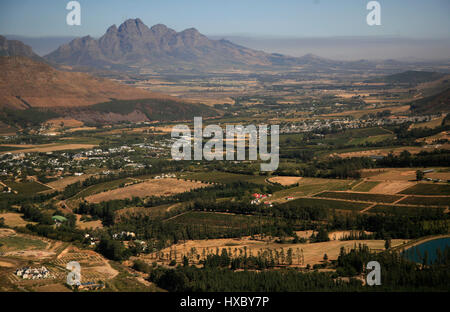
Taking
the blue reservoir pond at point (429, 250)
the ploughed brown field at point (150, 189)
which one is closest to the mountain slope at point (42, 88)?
the ploughed brown field at point (150, 189)

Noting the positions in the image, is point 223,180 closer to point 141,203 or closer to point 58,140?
point 141,203

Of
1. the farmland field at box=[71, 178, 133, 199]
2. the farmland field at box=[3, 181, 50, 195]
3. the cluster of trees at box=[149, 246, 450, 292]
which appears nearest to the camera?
the cluster of trees at box=[149, 246, 450, 292]

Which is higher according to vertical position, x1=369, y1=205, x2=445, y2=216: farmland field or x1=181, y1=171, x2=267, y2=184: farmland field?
x1=369, y1=205, x2=445, y2=216: farmland field

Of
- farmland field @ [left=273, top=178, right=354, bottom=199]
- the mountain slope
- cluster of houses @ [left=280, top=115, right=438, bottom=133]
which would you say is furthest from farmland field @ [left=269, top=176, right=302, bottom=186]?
the mountain slope

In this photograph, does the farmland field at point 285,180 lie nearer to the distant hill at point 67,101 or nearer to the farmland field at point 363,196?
the farmland field at point 363,196

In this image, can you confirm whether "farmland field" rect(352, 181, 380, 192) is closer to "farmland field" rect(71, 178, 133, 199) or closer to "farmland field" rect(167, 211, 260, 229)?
"farmland field" rect(167, 211, 260, 229)

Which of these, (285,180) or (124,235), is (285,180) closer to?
(285,180)

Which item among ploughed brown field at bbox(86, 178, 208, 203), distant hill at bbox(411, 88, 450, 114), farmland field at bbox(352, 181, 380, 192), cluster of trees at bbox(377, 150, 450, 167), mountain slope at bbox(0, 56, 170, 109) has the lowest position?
ploughed brown field at bbox(86, 178, 208, 203)
